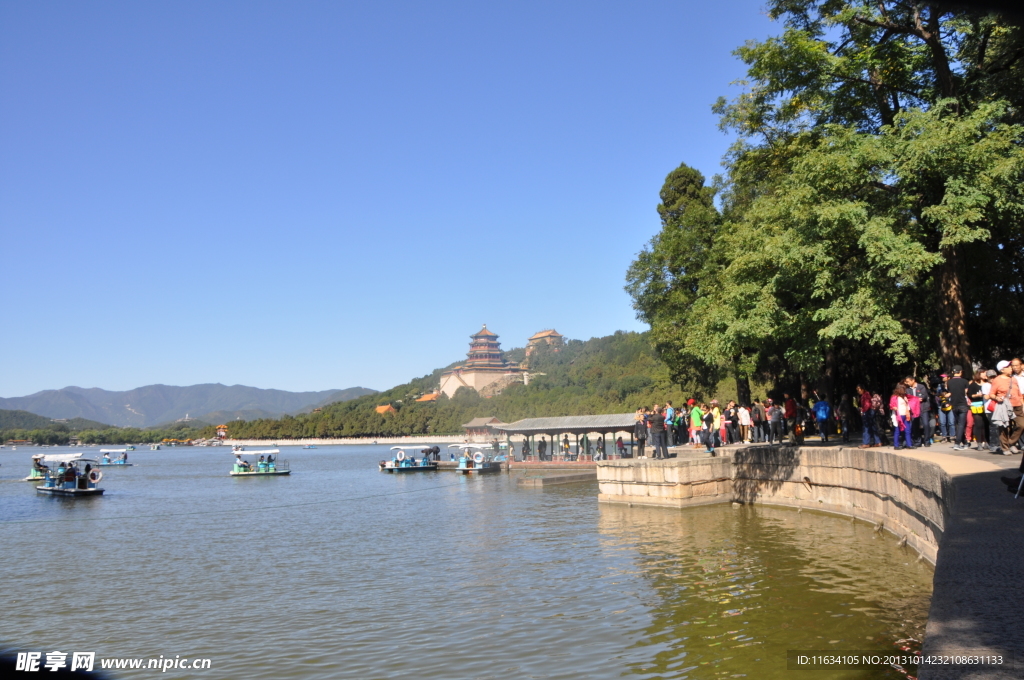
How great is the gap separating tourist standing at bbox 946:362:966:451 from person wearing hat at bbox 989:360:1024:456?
68 cm

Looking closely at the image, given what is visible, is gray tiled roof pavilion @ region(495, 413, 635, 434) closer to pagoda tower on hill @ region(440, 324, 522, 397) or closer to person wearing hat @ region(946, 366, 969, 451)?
person wearing hat @ region(946, 366, 969, 451)

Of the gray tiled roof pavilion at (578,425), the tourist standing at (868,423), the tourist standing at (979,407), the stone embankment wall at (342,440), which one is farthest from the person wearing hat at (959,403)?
the stone embankment wall at (342,440)

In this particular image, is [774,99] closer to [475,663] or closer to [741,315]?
[741,315]

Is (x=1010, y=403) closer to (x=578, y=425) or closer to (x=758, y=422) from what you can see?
(x=758, y=422)

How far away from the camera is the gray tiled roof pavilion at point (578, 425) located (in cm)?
4478

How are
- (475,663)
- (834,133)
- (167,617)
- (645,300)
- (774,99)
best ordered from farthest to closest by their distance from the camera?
(645,300)
(774,99)
(834,133)
(167,617)
(475,663)

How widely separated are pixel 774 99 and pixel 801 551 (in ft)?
45.6

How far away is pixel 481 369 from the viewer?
175625 millimetres

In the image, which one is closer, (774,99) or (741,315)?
(741,315)

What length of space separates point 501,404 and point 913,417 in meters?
124

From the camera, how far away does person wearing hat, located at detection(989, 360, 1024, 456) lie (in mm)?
12297

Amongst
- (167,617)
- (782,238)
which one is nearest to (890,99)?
(782,238)

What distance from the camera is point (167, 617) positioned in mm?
12312

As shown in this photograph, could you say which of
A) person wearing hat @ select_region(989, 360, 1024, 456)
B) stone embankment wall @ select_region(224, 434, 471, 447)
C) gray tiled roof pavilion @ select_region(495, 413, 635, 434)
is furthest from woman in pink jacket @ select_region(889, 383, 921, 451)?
stone embankment wall @ select_region(224, 434, 471, 447)
